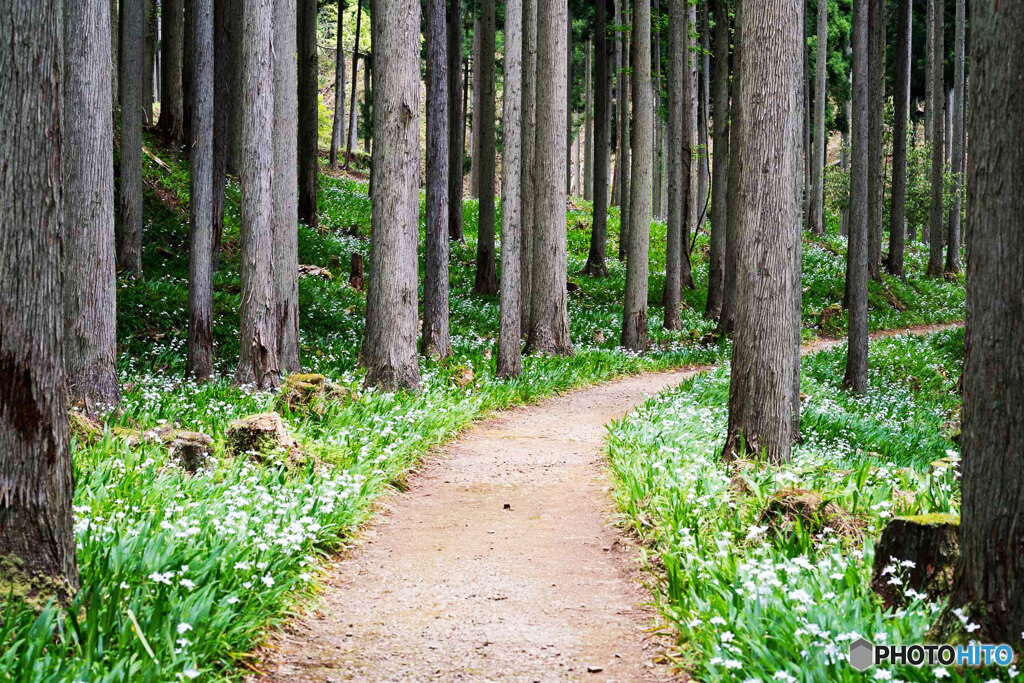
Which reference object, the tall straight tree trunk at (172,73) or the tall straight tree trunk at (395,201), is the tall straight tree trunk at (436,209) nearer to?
the tall straight tree trunk at (395,201)

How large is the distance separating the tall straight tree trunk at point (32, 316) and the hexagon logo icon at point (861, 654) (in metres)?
3.09

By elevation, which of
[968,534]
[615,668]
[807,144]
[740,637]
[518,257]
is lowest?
[615,668]

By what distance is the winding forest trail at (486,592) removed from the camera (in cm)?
366

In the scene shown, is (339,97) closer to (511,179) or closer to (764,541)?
(511,179)

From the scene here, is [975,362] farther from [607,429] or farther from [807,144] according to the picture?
[807,144]

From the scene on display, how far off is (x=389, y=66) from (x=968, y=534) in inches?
314

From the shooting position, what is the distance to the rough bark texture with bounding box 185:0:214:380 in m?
10.2

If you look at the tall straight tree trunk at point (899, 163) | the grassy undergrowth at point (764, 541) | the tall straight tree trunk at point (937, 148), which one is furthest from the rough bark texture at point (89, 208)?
the tall straight tree trunk at point (937, 148)

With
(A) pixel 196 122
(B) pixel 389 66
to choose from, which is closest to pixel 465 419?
(B) pixel 389 66

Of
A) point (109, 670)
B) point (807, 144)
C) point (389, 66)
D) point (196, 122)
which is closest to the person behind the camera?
point (109, 670)

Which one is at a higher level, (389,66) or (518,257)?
(389,66)

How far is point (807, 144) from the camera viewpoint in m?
38.2

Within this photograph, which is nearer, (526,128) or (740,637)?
(740,637)

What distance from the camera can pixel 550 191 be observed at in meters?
13.0
